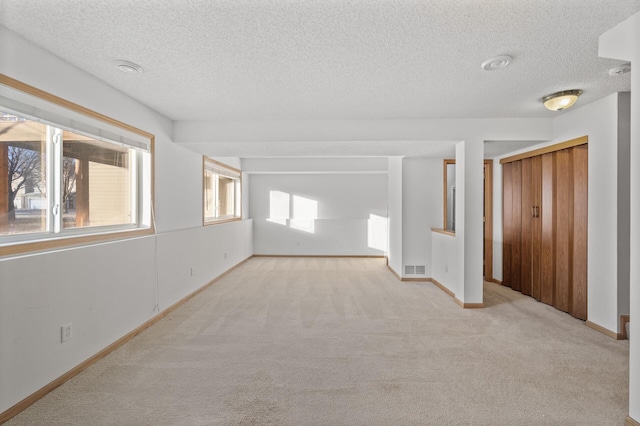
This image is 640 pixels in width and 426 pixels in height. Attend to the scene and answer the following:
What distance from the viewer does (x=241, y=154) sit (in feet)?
15.1

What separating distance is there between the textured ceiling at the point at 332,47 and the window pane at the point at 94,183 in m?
0.61

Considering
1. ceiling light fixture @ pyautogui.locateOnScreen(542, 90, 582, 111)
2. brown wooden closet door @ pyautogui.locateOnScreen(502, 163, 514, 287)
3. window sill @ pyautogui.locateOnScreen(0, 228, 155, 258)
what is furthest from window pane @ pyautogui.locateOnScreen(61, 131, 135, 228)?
brown wooden closet door @ pyautogui.locateOnScreen(502, 163, 514, 287)

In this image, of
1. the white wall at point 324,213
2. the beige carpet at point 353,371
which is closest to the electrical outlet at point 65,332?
the beige carpet at point 353,371

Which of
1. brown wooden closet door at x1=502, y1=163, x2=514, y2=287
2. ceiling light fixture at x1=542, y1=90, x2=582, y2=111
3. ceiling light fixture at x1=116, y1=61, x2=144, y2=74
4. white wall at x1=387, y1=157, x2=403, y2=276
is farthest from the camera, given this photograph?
white wall at x1=387, y1=157, x2=403, y2=276

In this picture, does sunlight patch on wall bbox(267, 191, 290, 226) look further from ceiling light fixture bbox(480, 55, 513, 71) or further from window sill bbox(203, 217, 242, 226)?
ceiling light fixture bbox(480, 55, 513, 71)

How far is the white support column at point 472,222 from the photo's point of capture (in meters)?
3.74

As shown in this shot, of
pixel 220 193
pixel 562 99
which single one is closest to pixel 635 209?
pixel 562 99

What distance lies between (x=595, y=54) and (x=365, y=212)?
5.59 meters

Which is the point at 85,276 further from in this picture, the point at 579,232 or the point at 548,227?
the point at 548,227

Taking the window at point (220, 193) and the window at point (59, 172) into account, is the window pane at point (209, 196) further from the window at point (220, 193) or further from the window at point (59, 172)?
the window at point (59, 172)

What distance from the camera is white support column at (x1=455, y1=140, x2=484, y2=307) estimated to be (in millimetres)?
3744

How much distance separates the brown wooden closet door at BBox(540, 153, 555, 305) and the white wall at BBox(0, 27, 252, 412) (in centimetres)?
462

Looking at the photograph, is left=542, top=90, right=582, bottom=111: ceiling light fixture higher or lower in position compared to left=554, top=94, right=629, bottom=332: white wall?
higher

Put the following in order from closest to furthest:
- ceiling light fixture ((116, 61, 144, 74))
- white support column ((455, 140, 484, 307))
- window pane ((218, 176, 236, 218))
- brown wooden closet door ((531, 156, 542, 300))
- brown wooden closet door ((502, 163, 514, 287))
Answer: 1. ceiling light fixture ((116, 61, 144, 74))
2. white support column ((455, 140, 484, 307))
3. brown wooden closet door ((531, 156, 542, 300))
4. brown wooden closet door ((502, 163, 514, 287))
5. window pane ((218, 176, 236, 218))
